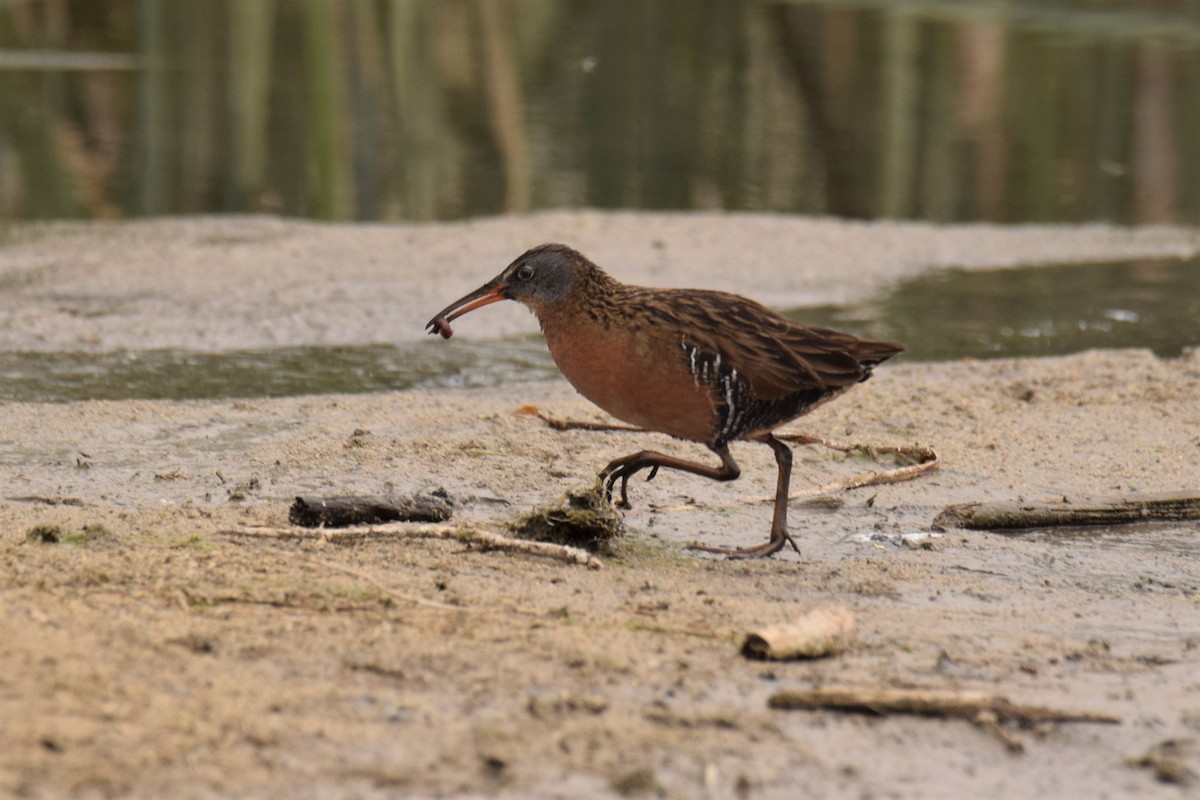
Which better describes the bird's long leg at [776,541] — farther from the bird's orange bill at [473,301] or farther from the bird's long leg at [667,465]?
the bird's orange bill at [473,301]

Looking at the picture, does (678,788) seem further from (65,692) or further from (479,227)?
(479,227)

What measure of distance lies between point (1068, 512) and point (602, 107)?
29.9ft

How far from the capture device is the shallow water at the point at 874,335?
6.30 meters

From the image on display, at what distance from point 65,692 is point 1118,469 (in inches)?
143

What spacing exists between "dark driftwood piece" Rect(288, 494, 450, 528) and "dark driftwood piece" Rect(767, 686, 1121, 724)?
144 cm

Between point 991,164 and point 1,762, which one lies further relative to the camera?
point 991,164

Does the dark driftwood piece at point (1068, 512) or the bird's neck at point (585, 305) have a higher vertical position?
the bird's neck at point (585, 305)

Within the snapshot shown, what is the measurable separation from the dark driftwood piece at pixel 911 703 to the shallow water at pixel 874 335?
345cm

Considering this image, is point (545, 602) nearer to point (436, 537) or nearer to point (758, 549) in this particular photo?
point (436, 537)

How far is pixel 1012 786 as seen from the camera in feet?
9.70

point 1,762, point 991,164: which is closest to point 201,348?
point 1,762

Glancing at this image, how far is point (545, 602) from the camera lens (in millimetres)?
3748

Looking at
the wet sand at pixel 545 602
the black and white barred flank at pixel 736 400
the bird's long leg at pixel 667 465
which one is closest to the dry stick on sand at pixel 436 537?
Result: the wet sand at pixel 545 602

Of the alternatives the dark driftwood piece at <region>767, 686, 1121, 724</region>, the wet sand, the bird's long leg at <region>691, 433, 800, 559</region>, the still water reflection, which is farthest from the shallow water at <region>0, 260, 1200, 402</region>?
the dark driftwood piece at <region>767, 686, 1121, 724</region>
